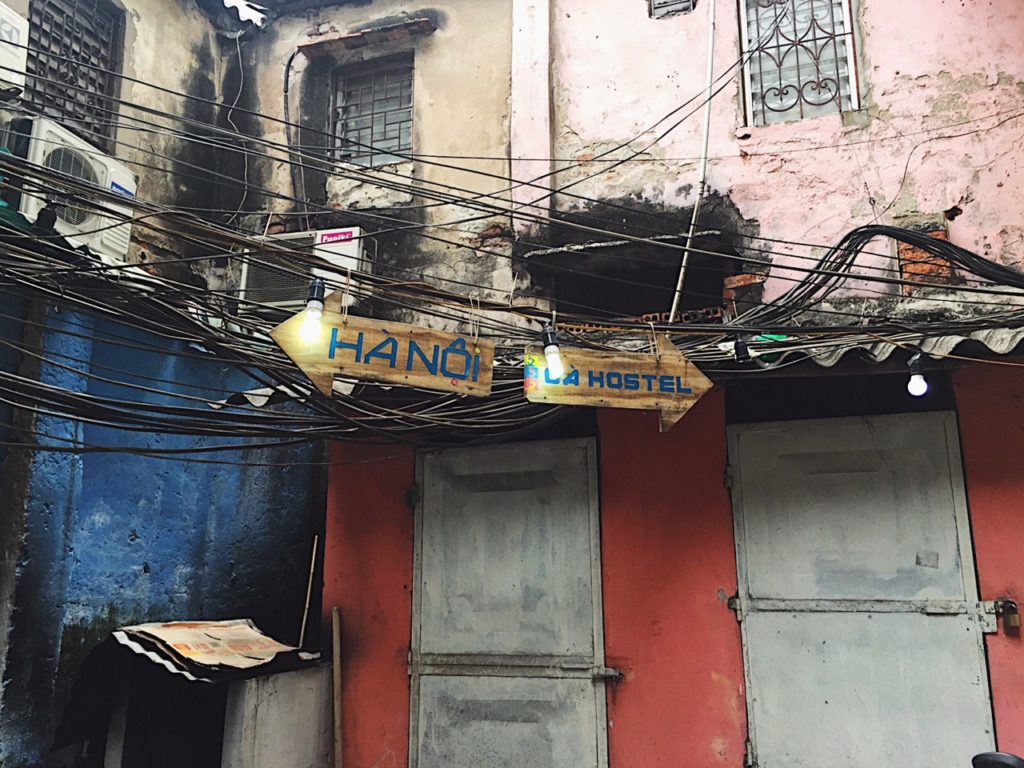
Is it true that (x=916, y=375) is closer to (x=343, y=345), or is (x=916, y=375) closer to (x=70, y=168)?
(x=343, y=345)

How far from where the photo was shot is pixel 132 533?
597cm

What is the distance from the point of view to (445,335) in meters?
3.83

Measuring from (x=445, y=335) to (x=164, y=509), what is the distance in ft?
12.2

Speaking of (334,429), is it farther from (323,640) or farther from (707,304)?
(707,304)

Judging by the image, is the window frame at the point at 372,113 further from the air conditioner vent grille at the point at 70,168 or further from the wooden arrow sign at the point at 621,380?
the wooden arrow sign at the point at 621,380

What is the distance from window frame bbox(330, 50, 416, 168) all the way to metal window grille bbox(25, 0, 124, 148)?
185cm

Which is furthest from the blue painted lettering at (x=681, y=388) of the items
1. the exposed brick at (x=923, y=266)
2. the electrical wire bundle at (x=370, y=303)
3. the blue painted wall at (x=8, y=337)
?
the blue painted wall at (x=8, y=337)

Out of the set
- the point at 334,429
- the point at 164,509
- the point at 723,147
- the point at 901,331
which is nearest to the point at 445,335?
the point at 334,429

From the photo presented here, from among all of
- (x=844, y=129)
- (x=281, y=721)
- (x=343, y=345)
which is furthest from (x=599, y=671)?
(x=844, y=129)

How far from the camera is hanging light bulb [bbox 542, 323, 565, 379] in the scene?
392 cm

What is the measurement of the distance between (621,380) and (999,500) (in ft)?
8.20

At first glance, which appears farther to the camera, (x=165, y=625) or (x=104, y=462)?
(x=104, y=462)

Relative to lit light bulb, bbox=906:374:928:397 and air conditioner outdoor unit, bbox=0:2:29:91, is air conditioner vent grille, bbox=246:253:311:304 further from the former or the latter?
lit light bulb, bbox=906:374:928:397

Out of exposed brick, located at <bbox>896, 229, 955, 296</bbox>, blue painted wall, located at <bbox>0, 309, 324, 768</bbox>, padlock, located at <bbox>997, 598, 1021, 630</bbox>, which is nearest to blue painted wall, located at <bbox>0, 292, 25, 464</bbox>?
blue painted wall, located at <bbox>0, 309, 324, 768</bbox>
